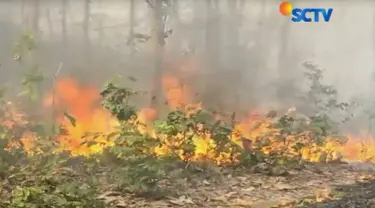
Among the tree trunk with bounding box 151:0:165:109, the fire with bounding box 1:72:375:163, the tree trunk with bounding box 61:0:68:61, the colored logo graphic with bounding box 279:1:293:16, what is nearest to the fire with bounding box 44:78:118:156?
the fire with bounding box 1:72:375:163

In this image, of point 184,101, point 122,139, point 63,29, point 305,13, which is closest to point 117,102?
point 122,139

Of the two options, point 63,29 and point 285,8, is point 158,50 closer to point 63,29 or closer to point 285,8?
point 63,29

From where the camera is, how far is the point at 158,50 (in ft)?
10.9

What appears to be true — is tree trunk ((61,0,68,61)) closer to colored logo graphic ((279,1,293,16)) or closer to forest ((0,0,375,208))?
forest ((0,0,375,208))

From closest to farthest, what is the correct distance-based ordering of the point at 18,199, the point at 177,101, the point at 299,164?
the point at 18,199 → the point at 177,101 → the point at 299,164

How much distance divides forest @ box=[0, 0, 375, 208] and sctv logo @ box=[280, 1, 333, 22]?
4 cm

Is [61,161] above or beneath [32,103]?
beneath

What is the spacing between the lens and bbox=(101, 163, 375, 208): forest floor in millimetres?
3154

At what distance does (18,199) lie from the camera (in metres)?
2.72

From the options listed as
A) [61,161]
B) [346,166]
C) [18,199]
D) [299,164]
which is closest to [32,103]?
[61,161]

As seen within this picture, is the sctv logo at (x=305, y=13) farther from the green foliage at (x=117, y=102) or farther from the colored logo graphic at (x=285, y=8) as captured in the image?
the green foliage at (x=117, y=102)

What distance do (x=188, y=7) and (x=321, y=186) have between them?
1.44 metres

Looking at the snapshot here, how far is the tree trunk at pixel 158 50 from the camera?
10.8 feet

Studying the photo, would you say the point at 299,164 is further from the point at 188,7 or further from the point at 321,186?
the point at 188,7
